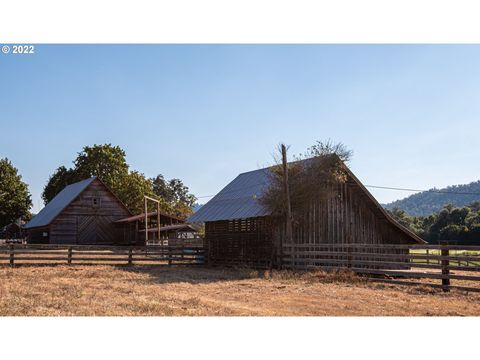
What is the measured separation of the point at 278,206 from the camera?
2453 cm

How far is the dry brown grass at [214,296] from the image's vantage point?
1128 cm

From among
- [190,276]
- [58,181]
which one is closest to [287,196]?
[190,276]

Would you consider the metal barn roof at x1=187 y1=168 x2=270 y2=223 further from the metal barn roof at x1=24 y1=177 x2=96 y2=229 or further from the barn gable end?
the metal barn roof at x1=24 y1=177 x2=96 y2=229

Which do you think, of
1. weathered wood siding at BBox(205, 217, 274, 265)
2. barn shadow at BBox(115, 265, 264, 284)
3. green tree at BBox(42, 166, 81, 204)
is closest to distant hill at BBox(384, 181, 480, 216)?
weathered wood siding at BBox(205, 217, 274, 265)

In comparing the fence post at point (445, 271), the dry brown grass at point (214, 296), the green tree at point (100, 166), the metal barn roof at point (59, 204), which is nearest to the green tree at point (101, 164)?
the green tree at point (100, 166)

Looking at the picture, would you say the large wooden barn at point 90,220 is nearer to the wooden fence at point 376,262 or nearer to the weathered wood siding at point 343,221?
the weathered wood siding at point 343,221

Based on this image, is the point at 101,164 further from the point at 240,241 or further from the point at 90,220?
the point at 240,241

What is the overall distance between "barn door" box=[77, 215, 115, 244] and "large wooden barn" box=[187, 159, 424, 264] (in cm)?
2351

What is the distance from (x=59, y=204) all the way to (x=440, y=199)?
129 feet

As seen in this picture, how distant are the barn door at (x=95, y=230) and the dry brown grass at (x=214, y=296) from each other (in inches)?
1101

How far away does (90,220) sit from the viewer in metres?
49.2

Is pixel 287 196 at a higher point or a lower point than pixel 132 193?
lower
